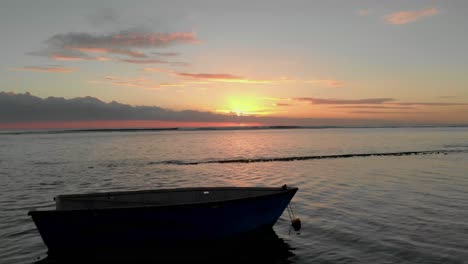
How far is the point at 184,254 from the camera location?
44.4 feet

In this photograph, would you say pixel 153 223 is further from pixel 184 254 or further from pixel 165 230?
pixel 184 254

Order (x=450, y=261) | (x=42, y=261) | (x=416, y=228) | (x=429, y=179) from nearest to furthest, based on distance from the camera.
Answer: (x=450, y=261) → (x=42, y=261) → (x=416, y=228) → (x=429, y=179)

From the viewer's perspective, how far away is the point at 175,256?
13398mm

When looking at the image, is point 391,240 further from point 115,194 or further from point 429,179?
point 429,179

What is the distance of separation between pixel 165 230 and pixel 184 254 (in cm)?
115

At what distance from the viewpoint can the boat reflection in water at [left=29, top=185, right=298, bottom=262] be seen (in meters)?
12.9

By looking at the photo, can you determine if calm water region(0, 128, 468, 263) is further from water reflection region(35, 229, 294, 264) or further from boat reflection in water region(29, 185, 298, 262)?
boat reflection in water region(29, 185, 298, 262)

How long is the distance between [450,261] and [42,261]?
1418 cm

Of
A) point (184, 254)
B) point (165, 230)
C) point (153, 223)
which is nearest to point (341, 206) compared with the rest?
point (184, 254)

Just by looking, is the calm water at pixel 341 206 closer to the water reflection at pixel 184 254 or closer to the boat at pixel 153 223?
the water reflection at pixel 184 254

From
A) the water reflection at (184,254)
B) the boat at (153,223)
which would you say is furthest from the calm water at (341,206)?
the boat at (153,223)

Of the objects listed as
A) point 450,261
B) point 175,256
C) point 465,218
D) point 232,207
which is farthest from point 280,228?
point 465,218

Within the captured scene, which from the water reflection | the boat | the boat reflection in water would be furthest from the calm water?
the boat

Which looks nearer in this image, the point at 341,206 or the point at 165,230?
the point at 165,230
